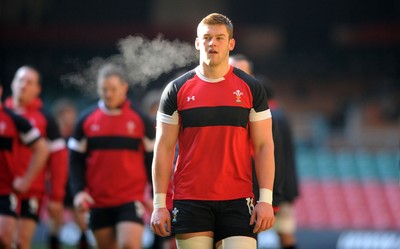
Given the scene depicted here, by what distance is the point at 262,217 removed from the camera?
6.41m

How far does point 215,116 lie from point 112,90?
3.21 metres

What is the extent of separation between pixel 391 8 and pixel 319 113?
481 cm

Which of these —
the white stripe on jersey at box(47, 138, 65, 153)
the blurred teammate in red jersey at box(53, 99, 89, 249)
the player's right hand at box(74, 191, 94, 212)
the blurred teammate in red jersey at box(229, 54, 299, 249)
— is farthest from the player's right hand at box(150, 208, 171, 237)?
the blurred teammate in red jersey at box(53, 99, 89, 249)

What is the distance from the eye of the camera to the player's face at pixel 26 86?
11.0 metres

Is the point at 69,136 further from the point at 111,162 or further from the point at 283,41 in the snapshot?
the point at 283,41

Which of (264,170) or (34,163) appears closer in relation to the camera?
(264,170)

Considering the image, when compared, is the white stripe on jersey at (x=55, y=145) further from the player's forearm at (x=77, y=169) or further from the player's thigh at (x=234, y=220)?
the player's thigh at (x=234, y=220)

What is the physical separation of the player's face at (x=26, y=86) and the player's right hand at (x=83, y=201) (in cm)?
207

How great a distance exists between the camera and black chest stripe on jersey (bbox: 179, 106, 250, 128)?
258 inches

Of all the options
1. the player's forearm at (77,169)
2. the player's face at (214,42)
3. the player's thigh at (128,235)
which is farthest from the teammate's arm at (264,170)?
the player's forearm at (77,169)

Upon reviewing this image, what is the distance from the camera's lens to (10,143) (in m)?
9.66

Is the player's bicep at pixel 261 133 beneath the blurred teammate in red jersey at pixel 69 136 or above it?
above

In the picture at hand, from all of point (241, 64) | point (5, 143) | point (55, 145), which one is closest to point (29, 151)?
point (55, 145)

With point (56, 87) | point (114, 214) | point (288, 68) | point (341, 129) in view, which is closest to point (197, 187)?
point (114, 214)
